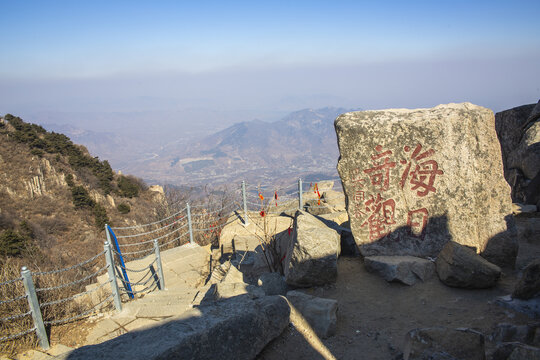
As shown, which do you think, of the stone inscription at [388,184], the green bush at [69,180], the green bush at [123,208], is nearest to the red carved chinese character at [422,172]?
the stone inscription at [388,184]

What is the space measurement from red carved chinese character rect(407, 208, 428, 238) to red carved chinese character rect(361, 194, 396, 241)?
0.75 feet

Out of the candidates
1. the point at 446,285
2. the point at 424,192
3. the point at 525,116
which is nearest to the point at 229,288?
the point at 446,285

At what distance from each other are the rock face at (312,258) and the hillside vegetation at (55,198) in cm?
1035

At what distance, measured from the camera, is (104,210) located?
17.9 meters

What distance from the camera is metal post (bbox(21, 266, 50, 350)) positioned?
364 cm

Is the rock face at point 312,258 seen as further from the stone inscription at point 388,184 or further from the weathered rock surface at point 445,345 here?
the weathered rock surface at point 445,345

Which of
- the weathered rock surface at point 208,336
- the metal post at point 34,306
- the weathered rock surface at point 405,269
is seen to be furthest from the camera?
the weathered rock surface at point 405,269

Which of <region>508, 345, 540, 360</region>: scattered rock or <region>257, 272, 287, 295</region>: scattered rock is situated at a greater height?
<region>508, 345, 540, 360</region>: scattered rock

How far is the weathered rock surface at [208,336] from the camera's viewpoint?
231 cm

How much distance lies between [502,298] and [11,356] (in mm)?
5082

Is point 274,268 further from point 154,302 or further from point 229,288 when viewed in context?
point 154,302

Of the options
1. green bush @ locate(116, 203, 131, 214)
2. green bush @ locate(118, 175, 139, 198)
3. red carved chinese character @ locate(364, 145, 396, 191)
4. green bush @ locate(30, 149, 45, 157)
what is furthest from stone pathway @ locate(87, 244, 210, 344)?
green bush @ locate(30, 149, 45, 157)

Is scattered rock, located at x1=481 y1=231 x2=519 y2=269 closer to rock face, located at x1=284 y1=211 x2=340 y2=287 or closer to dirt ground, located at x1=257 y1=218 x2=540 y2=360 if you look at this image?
dirt ground, located at x1=257 y1=218 x2=540 y2=360

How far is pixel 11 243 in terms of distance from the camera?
12375 millimetres
